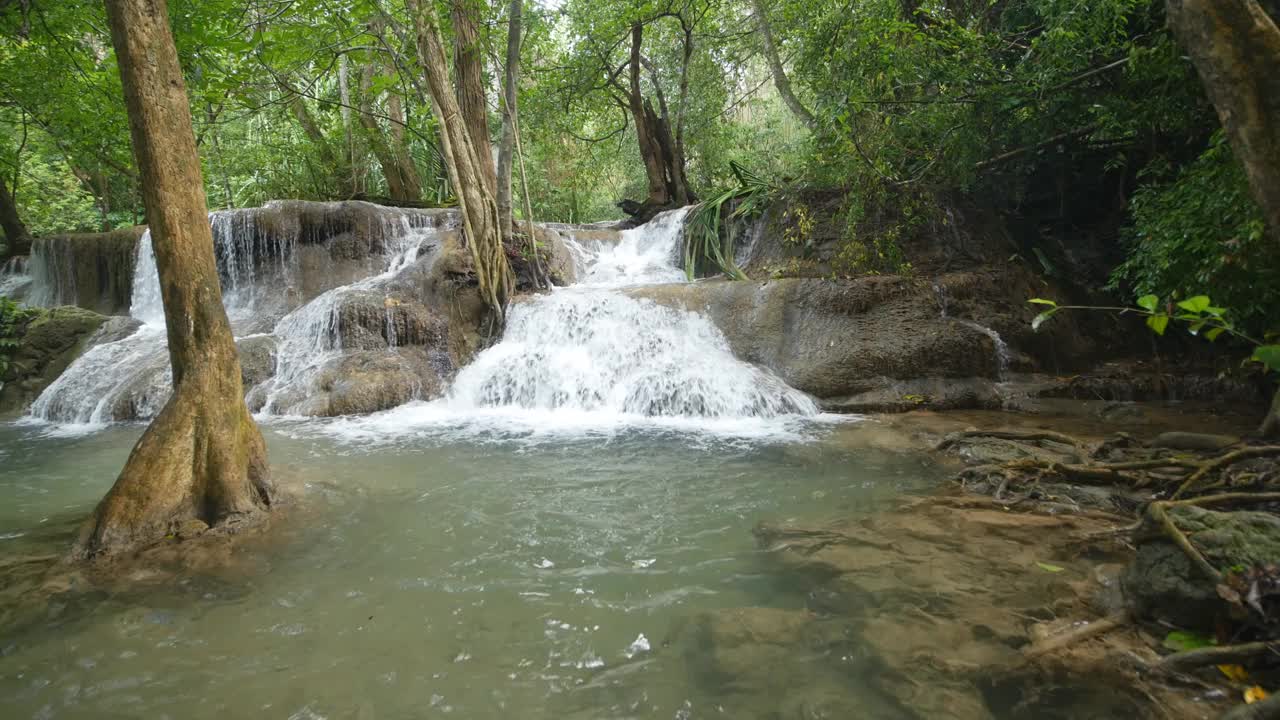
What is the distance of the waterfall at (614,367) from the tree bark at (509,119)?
171 centimetres

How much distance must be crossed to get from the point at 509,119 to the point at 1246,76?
26.8 feet

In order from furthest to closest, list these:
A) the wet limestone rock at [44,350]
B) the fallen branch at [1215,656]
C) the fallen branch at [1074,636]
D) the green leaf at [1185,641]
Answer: the wet limestone rock at [44,350], the fallen branch at [1074,636], the green leaf at [1185,641], the fallen branch at [1215,656]

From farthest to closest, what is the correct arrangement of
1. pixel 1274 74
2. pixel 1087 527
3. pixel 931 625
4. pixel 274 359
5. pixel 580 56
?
pixel 580 56 → pixel 274 359 → pixel 1087 527 → pixel 1274 74 → pixel 931 625

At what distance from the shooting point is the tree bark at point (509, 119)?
8.27 meters

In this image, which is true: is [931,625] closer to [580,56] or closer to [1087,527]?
[1087,527]

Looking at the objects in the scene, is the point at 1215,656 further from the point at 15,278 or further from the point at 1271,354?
the point at 15,278

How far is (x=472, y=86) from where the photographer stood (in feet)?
29.6

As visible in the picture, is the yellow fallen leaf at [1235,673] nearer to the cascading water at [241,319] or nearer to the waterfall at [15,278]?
the cascading water at [241,319]

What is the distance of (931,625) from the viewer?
2.15m

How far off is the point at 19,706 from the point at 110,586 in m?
0.86

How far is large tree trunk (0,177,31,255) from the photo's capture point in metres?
Result: 11.0

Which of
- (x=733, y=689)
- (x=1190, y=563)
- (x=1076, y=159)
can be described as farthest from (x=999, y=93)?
(x=733, y=689)

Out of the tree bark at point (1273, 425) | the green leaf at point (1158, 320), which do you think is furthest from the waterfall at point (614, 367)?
the green leaf at point (1158, 320)

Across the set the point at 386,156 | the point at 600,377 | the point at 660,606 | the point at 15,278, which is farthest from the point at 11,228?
the point at 660,606
